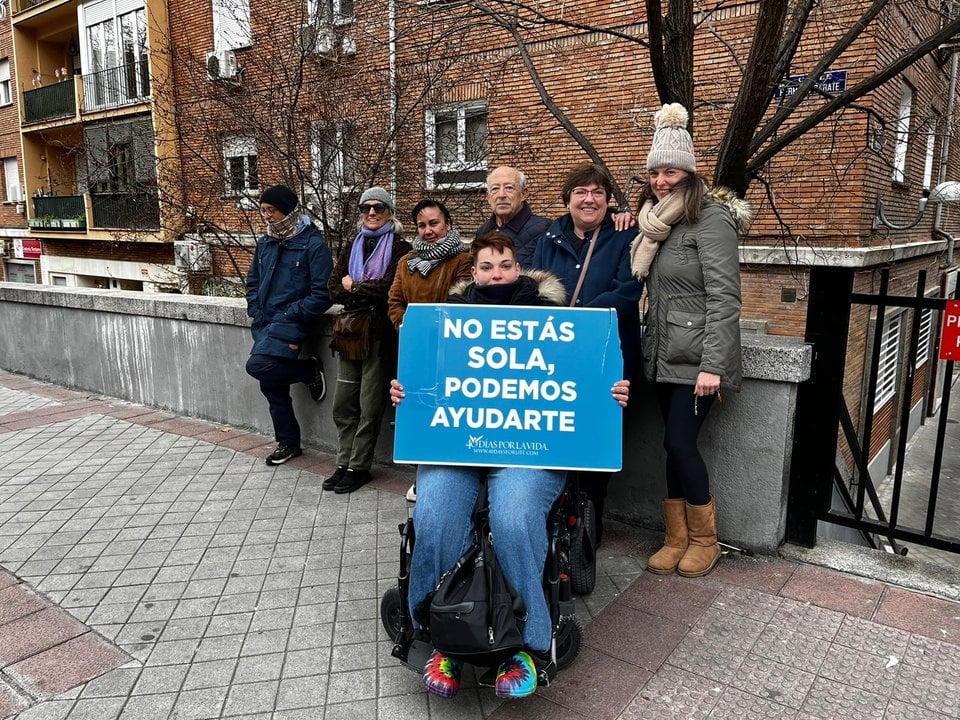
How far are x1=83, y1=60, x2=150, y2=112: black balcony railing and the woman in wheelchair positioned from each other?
2137 cm

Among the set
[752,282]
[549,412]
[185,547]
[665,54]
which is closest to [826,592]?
[549,412]

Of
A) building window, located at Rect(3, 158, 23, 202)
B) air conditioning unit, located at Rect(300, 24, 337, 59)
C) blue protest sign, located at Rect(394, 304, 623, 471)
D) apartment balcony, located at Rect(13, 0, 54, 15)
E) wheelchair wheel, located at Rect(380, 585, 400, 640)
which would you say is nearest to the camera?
blue protest sign, located at Rect(394, 304, 623, 471)

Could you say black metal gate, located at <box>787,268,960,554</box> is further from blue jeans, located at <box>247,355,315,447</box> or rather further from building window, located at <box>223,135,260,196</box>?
building window, located at <box>223,135,260,196</box>

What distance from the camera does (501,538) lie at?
8.16 feet

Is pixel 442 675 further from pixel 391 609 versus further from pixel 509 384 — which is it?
pixel 509 384

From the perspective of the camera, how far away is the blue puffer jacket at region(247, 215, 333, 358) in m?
5.02

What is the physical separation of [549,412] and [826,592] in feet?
5.49

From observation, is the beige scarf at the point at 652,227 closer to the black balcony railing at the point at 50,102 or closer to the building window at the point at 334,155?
the building window at the point at 334,155

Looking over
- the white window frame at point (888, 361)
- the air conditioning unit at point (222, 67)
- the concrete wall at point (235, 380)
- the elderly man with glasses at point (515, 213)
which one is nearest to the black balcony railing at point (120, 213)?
the air conditioning unit at point (222, 67)

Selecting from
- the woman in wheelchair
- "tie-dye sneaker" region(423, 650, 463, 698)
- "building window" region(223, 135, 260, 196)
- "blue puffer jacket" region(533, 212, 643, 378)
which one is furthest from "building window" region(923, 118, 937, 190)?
"tie-dye sneaker" region(423, 650, 463, 698)

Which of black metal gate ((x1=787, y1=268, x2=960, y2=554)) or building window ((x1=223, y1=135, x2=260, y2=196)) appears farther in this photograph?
building window ((x1=223, y1=135, x2=260, y2=196))

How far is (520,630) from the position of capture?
247 centimetres

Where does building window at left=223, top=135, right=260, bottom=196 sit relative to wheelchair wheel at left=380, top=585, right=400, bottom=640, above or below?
above

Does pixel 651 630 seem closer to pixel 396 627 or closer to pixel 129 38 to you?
pixel 396 627
